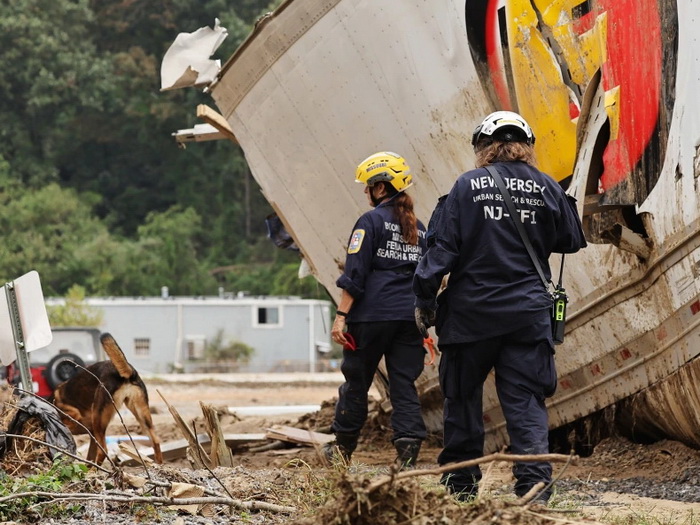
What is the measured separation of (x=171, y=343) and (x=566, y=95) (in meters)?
37.8

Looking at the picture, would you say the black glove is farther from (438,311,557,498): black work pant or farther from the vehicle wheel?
the vehicle wheel

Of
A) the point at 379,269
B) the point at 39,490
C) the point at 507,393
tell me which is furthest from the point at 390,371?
the point at 39,490

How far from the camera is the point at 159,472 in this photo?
602 centimetres

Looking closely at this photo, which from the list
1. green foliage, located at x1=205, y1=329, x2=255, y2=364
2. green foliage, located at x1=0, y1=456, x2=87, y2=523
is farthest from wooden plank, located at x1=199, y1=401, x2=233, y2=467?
green foliage, located at x1=205, y1=329, x2=255, y2=364

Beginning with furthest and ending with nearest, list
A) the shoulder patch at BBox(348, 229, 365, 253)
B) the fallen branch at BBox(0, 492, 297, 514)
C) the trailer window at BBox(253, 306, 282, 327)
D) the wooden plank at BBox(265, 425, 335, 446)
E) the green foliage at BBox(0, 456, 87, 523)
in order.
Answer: the trailer window at BBox(253, 306, 282, 327) < the wooden plank at BBox(265, 425, 335, 446) < the shoulder patch at BBox(348, 229, 365, 253) < the green foliage at BBox(0, 456, 87, 523) < the fallen branch at BBox(0, 492, 297, 514)

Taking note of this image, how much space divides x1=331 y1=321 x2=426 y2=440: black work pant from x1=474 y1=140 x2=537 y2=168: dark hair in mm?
1996

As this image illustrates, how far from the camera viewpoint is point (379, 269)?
752cm

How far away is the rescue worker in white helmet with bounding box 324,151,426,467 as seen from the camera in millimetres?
7441

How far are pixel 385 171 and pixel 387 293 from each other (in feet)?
2.34

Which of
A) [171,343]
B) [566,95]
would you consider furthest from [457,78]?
[171,343]

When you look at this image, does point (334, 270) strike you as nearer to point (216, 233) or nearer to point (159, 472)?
point (159, 472)

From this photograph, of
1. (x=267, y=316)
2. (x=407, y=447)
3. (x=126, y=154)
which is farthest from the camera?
(x=126, y=154)

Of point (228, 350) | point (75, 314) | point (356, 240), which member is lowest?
point (356, 240)

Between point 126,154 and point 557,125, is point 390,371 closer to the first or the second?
point 557,125
